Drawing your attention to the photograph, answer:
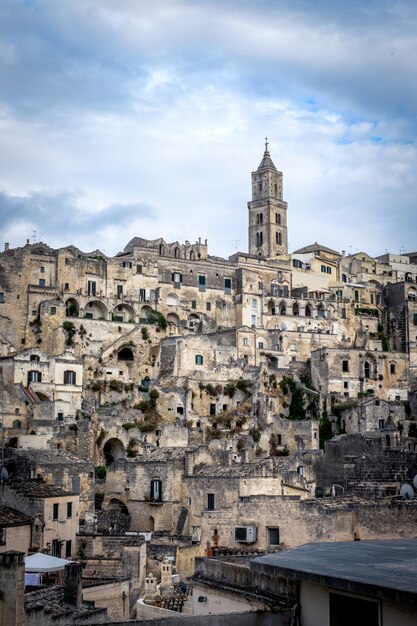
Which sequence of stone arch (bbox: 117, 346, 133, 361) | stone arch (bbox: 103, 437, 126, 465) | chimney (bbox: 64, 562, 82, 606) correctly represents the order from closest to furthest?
1. chimney (bbox: 64, 562, 82, 606)
2. stone arch (bbox: 103, 437, 126, 465)
3. stone arch (bbox: 117, 346, 133, 361)

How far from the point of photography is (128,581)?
107 feet

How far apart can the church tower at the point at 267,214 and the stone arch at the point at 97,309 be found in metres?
34.0

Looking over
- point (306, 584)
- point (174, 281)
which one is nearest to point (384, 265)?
point (174, 281)

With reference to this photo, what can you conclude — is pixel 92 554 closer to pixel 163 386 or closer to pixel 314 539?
pixel 314 539

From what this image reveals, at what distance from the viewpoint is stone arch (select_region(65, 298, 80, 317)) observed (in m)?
84.5

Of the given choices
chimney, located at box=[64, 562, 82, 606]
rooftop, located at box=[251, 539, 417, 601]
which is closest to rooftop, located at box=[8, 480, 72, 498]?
chimney, located at box=[64, 562, 82, 606]

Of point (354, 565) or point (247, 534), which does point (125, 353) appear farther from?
point (354, 565)

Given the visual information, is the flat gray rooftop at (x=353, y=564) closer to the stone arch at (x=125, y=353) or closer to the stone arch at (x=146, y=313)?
the stone arch at (x=125, y=353)

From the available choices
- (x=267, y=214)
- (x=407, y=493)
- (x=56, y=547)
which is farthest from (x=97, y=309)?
(x=407, y=493)

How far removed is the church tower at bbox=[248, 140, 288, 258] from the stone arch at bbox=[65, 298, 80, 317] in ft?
121

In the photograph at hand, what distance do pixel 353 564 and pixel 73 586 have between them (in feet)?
42.7

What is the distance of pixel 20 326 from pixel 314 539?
177 feet

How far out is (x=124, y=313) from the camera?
89188 mm

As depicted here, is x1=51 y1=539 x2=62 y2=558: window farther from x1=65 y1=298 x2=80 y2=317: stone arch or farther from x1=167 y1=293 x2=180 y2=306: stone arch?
x1=167 y1=293 x2=180 y2=306: stone arch
